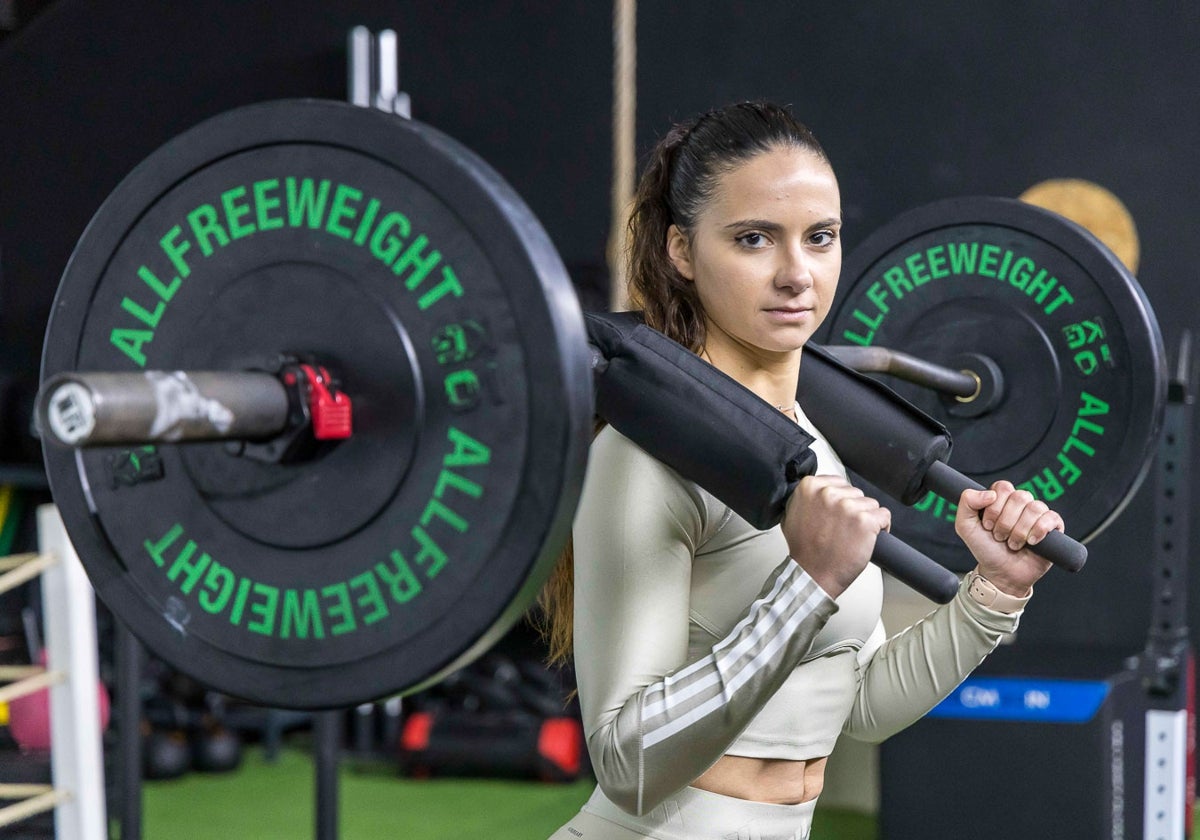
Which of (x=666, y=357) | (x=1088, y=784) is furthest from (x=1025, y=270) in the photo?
(x=1088, y=784)

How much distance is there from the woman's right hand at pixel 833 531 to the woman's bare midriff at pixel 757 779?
27 cm

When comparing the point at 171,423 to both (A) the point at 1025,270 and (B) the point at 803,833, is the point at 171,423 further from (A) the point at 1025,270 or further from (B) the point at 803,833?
(A) the point at 1025,270

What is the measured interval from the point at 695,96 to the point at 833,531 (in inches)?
A: 160

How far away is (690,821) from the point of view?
1.30 m

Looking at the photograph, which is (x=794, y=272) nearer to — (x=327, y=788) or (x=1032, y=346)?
(x=1032, y=346)

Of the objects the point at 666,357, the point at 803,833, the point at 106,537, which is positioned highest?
the point at 666,357

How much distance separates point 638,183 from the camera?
143 centimetres

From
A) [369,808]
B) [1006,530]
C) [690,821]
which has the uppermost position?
[1006,530]

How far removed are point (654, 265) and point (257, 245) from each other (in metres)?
0.49

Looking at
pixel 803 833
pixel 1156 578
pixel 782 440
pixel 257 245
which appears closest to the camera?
pixel 257 245

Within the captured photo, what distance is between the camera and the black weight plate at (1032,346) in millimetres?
1674

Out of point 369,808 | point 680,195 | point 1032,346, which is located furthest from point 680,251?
point 369,808

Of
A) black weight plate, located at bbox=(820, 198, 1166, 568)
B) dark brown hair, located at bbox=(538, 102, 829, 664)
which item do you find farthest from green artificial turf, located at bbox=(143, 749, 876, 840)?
dark brown hair, located at bbox=(538, 102, 829, 664)

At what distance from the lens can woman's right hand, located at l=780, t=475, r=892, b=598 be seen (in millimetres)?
1128
